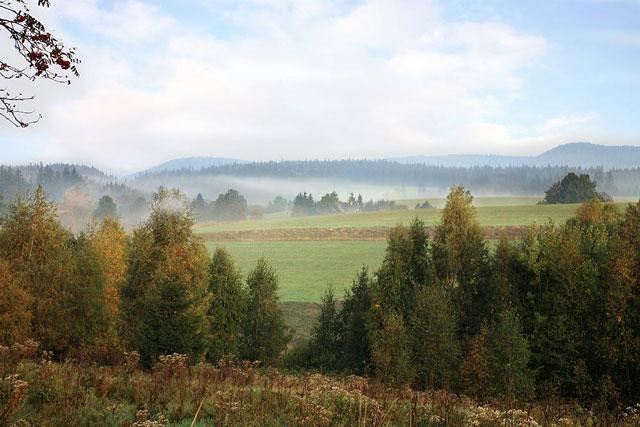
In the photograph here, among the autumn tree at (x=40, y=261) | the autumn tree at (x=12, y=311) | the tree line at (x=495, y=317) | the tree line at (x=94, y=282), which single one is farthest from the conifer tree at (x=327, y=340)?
the autumn tree at (x=12, y=311)

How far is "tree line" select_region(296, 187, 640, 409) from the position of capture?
25203 mm

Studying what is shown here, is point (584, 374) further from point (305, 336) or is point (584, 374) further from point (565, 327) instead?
point (305, 336)

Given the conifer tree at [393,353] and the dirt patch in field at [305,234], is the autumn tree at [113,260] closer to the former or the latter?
the conifer tree at [393,353]

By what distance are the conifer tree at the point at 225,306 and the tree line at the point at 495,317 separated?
5336 millimetres

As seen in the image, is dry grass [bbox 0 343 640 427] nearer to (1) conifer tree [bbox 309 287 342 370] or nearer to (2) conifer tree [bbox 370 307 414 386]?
(2) conifer tree [bbox 370 307 414 386]

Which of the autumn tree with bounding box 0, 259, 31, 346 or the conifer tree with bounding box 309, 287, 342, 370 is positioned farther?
the conifer tree with bounding box 309, 287, 342, 370

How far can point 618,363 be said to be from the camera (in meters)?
25.6

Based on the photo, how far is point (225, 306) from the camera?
34.3m

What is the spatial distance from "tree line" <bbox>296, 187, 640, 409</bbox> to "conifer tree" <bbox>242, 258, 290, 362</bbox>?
3.04 metres

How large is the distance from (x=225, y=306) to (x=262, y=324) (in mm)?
3048

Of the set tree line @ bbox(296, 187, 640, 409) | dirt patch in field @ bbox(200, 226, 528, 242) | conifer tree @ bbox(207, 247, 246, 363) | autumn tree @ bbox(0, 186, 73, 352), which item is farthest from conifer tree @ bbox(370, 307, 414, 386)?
dirt patch in field @ bbox(200, 226, 528, 242)

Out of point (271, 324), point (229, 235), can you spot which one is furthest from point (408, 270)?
point (229, 235)

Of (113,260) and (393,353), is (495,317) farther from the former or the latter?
(113,260)

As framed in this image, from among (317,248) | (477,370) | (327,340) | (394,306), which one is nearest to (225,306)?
(327,340)
